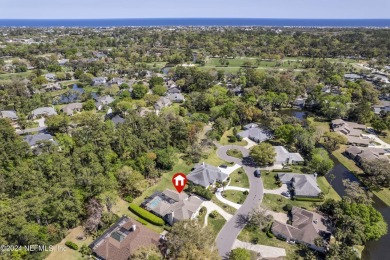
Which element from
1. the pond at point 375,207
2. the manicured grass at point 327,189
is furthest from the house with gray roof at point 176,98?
the manicured grass at point 327,189

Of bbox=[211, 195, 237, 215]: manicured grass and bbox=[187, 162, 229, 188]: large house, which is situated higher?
bbox=[187, 162, 229, 188]: large house

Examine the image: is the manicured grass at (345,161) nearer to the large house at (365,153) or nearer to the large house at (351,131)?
the large house at (365,153)

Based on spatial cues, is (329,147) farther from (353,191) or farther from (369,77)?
(369,77)

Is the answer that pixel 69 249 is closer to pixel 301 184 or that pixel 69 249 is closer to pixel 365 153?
pixel 301 184

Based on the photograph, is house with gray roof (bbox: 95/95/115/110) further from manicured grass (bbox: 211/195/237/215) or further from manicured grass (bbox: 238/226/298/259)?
manicured grass (bbox: 238/226/298/259)

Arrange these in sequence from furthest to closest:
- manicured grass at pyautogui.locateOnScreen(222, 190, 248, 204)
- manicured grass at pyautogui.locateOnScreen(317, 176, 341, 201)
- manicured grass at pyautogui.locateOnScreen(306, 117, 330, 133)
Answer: manicured grass at pyautogui.locateOnScreen(306, 117, 330, 133)
manicured grass at pyautogui.locateOnScreen(317, 176, 341, 201)
manicured grass at pyautogui.locateOnScreen(222, 190, 248, 204)

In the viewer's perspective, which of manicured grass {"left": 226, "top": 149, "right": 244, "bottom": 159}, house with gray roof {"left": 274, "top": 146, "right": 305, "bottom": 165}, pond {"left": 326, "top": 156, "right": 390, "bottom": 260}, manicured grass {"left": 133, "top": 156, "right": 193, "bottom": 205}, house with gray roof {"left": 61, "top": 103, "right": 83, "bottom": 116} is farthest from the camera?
house with gray roof {"left": 61, "top": 103, "right": 83, "bottom": 116}

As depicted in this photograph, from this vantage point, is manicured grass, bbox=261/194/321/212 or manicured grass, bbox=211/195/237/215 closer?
Answer: manicured grass, bbox=211/195/237/215

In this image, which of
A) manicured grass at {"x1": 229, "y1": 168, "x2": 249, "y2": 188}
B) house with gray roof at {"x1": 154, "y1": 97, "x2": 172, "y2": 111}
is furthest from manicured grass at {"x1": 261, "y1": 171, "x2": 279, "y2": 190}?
house with gray roof at {"x1": 154, "y1": 97, "x2": 172, "y2": 111}

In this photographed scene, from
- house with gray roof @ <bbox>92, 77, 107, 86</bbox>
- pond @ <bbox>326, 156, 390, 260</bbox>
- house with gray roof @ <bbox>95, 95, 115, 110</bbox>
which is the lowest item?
pond @ <bbox>326, 156, 390, 260</bbox>
